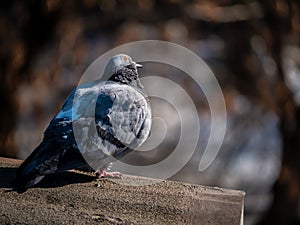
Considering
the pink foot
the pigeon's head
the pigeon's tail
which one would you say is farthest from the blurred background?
the pigeon's tail

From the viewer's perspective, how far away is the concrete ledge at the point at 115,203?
2.12 meters

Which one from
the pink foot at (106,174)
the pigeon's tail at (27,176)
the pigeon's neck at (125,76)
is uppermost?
the pigeon's neck at (125,76)

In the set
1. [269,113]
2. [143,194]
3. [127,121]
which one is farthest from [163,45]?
[143,194]

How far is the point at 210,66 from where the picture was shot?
24.8ft

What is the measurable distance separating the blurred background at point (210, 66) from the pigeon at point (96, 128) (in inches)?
124

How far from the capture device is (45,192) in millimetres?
2297

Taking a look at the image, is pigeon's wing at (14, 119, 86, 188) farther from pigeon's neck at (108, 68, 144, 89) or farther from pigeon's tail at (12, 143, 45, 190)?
pigeon's neck at (108, 68, 144, 89)

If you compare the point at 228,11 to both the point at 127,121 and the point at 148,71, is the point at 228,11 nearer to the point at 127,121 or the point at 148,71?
the point at 148,71

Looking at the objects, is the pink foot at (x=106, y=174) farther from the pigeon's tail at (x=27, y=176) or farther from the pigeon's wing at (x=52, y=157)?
the pigeon's tail at (x=27, y=176)

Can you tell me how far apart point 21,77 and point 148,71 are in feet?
4.75

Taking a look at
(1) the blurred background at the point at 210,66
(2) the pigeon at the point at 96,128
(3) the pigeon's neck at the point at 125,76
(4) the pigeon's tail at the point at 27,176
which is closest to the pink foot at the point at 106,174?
(2) the pigeon at the point at 96,128

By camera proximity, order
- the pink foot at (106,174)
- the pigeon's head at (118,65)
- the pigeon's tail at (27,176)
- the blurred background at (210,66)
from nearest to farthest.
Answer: the pigeon's tail at (27,176)
the pink foot at (106,174)
the pigeon's head at (118,65)
the blurred background at (210,66)

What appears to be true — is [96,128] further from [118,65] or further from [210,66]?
[210,66]

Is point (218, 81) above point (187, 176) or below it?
above
